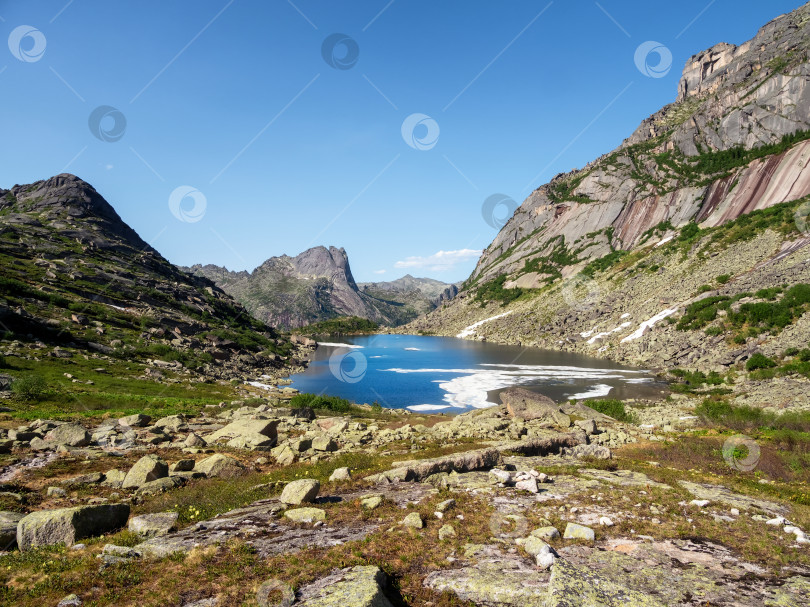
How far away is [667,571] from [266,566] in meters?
9.82

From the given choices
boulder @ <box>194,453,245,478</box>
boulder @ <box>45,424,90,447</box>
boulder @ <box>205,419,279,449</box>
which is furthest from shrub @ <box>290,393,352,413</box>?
boulder @ <box>194,453,245,478</box>

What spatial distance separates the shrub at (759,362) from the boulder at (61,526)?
8108cm

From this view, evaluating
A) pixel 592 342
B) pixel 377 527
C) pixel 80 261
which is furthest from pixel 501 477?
pixel 80 261

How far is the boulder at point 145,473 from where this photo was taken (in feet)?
58.2

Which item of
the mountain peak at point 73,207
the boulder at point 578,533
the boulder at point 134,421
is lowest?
the boulder at point 578,533

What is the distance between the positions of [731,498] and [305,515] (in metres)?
16.4

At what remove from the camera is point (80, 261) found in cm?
12206

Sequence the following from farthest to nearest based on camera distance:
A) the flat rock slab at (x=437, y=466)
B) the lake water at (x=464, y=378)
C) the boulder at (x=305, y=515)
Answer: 1. the lake water at (x=464, y=378)
2. the flat rock slab at (x=437, y=466)
3. the boulder at (x=305, y=515)

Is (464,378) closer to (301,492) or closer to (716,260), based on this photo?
(301,492)

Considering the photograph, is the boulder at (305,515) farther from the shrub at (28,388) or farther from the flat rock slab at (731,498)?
the shrub at (28,388)

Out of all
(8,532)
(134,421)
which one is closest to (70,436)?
(134,421)

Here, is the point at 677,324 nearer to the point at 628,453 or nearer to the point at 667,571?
the point at 628,453

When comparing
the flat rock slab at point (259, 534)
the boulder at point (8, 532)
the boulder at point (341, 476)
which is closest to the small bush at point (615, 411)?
the boulder at point (341, 476)

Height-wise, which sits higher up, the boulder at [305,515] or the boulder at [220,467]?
the boulder at [305,515]
